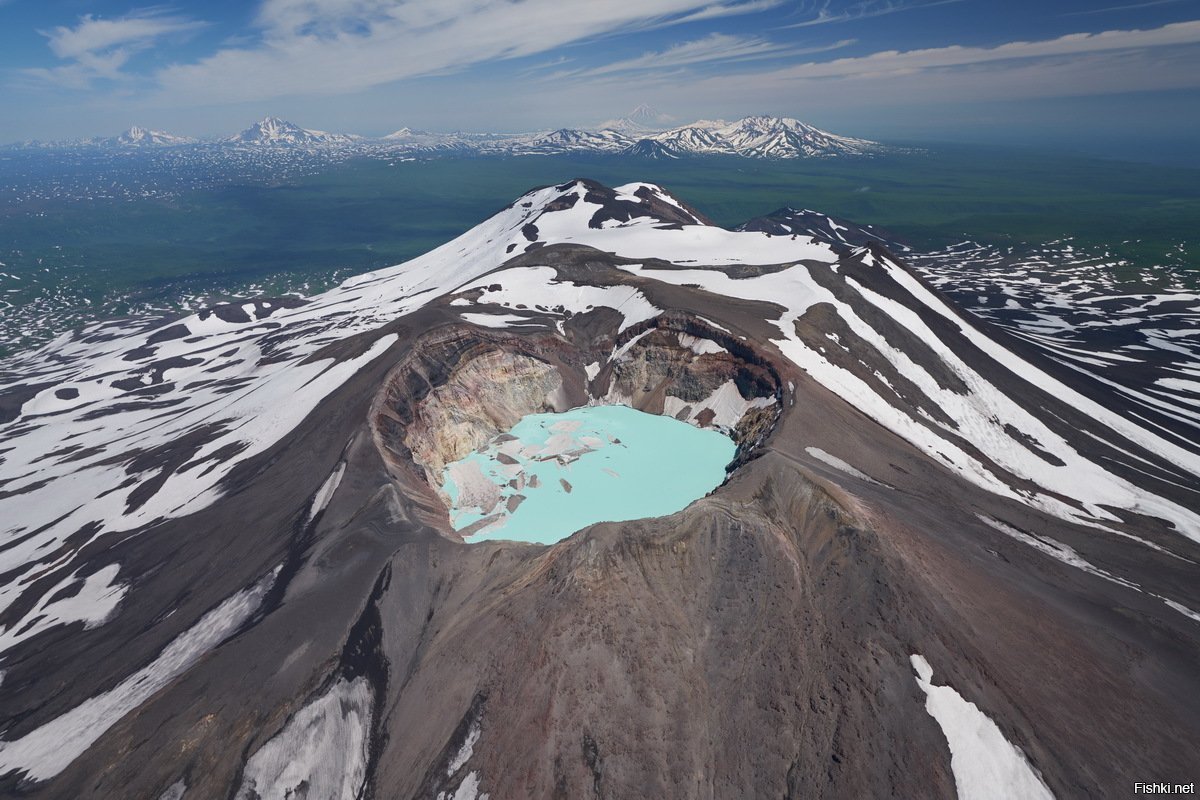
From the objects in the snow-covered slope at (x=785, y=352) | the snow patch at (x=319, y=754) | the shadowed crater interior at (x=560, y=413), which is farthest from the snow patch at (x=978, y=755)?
the snow-covered slope at (x=785, y=352)

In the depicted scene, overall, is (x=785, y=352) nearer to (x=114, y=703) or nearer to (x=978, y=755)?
(x=978, y=755)

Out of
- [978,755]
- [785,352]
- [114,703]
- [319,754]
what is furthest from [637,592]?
[785,352]

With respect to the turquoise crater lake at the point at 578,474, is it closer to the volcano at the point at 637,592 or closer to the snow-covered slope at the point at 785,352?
the volcano at the point at 637,592

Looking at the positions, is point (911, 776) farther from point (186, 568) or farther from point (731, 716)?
point (186, 568)

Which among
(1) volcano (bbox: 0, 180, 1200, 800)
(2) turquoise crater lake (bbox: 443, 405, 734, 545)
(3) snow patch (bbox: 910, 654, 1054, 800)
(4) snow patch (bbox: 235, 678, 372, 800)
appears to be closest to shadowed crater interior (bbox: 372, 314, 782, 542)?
(2) turquoise crater lake (bbox: 443, 405, 734, 545)

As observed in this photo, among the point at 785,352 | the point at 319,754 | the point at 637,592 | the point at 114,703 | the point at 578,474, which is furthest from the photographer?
the point at 785,352
